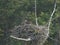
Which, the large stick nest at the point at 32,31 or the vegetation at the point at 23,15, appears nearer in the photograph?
the large stick nest at the point at 32,31

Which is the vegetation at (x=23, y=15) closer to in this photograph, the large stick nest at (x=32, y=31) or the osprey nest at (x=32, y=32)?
the osprey nest at (x=32, y=32)

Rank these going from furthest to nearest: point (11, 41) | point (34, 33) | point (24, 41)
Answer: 1. point (11, 41)
2. point (24, 41)
3. point (34, 33)

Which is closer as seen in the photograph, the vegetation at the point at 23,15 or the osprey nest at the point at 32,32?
the osprey nest at the point at 32,32

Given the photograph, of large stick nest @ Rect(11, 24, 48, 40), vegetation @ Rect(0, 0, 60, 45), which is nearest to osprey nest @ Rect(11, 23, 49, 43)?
large stick nest @ Rect(11, 24, 48, 40)

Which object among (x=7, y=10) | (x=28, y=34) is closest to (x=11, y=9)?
(x=7, y=10)

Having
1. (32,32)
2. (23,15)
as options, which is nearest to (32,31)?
(32,32)

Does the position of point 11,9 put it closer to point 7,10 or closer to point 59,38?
point 7,10

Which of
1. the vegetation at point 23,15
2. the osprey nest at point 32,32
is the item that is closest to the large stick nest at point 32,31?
the osprey nest at point 32,32

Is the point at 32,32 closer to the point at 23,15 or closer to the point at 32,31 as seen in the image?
the point at 32,31
